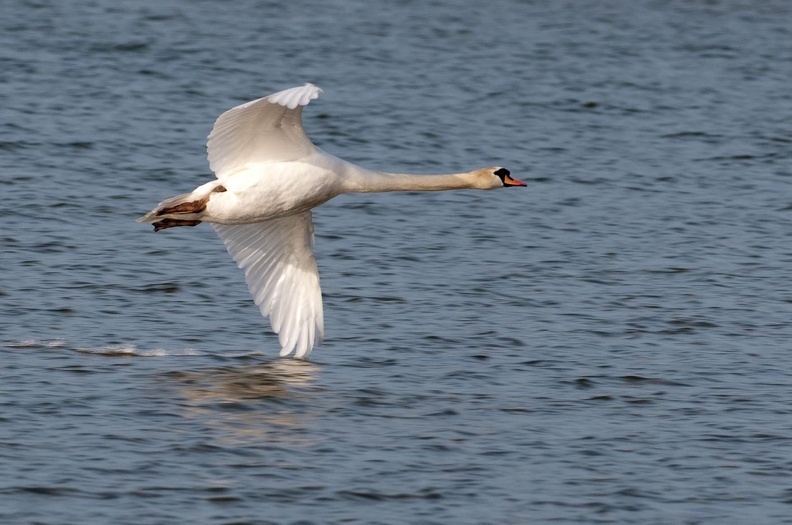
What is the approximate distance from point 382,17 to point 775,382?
59.4 ft

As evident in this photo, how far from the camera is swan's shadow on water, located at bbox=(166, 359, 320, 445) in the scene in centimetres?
993

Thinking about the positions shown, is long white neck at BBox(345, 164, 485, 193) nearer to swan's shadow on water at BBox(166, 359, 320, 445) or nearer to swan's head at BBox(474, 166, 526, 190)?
swan's head at BBox(474, 166, 526, 190)

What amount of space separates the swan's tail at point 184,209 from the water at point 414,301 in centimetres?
112

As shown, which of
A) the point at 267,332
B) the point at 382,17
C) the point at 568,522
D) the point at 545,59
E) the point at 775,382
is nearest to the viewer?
the point at 568,522

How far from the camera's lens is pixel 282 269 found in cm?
1184

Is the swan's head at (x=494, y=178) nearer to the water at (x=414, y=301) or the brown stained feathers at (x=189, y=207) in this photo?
the water at (x=414, y=301)

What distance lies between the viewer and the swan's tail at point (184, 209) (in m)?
10.4

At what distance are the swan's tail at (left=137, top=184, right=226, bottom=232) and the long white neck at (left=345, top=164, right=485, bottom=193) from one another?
0.85 metres

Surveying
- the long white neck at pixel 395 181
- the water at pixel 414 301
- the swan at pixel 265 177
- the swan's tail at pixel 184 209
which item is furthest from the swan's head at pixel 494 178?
the swan's tail at pixel 184 209

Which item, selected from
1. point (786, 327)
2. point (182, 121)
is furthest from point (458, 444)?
point (182, 121)

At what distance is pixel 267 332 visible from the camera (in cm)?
1234

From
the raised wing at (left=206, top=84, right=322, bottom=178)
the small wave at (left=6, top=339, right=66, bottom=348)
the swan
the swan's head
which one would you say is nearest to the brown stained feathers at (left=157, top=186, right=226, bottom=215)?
the swan

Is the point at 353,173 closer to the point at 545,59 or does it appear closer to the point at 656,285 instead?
the point at 656,285

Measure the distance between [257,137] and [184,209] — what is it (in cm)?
65
